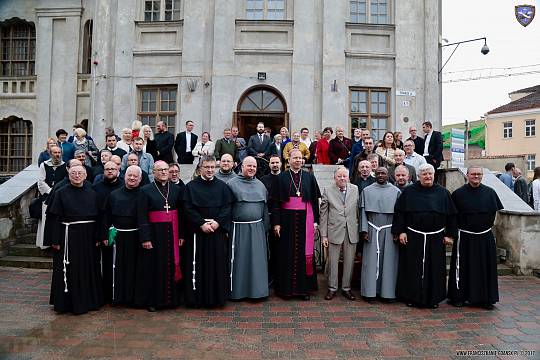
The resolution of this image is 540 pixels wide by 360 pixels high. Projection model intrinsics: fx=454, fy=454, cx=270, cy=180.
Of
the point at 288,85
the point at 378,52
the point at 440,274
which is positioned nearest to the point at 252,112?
the point at 288,85

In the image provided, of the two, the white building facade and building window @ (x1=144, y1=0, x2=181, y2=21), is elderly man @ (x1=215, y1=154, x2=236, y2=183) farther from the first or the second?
building window @ (x1=144, y1=0, x2=181, y2=21)

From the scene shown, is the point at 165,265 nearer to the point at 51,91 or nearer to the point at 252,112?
the point at 252,112

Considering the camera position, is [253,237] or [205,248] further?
[253,237]

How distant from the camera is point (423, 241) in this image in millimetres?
6477

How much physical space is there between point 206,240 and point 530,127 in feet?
139

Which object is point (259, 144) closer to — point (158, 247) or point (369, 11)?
point (158, 247)

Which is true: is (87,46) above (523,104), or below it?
below

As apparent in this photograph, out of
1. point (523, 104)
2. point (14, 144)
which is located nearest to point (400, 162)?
point (14, 144)

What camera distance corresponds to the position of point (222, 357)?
15.0ft

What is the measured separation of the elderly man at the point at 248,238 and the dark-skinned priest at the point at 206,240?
19 cm

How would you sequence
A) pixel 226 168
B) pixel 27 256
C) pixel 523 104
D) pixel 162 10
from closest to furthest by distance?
pixel 226 168, pixel 27 256, pixel 162 10, pixel 523 104

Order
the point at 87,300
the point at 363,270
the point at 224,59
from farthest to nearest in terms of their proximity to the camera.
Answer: the point at 224,59, the point at 363,270, the point at 87,300

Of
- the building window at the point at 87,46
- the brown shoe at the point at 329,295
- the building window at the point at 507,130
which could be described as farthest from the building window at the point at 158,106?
the building window at the point at 507,130

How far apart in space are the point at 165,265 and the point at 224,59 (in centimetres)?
952
